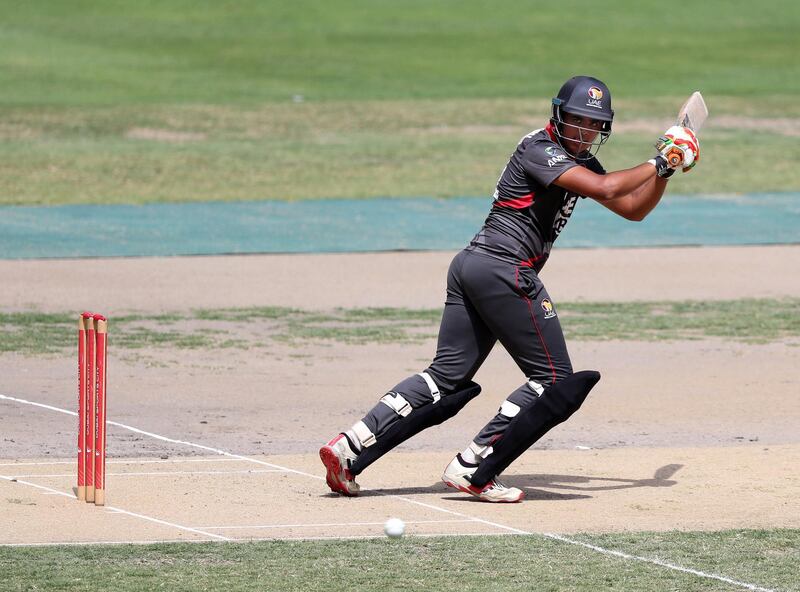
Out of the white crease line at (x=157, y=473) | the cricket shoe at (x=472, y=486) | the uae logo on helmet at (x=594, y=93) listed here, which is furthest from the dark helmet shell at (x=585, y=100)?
the white crease line at (x=157, y=473)

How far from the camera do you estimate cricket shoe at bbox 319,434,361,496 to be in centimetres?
812

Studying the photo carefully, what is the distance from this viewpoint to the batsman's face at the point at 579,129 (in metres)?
8.02

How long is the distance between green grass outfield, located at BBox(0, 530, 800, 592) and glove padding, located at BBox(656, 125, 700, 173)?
71.6 inches

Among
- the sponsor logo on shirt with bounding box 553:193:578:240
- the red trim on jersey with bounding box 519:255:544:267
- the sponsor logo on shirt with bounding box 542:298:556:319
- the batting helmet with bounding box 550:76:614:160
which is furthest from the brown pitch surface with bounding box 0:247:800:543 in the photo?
the batting helmet with bounding box 550:76:614:160

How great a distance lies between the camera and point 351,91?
1513 inches

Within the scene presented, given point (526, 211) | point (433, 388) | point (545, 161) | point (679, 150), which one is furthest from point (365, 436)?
point (679, 150)

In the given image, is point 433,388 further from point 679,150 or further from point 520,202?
point 679,150

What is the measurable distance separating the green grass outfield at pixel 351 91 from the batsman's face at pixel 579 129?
1597 cm

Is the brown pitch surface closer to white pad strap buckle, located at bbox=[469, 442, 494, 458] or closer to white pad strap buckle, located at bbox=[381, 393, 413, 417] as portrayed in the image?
white pad strap buckle, located at bbox=[469, 442, 494, 458]

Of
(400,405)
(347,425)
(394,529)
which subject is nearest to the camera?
(394,529)

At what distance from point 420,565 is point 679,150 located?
8.02 feet

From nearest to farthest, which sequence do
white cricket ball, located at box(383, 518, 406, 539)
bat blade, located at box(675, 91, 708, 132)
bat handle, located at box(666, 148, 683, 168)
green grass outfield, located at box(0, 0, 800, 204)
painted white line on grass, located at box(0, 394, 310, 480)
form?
white cricket ball, located at box(383, 518, 406, 539) → bat handle, located at box(666, 148, 683, 168) → bat blade, located at box(675, 91, 708, 132) → painted white line on grass, located at box(0, 394, 310, 480) → green grass outfield, located at box(0, 0, 800, 204)

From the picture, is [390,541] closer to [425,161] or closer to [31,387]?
[31,387]

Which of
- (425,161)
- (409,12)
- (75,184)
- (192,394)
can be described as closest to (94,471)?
(192,394)
